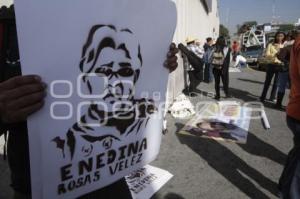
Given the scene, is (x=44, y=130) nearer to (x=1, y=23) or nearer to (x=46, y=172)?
(x=46, y=172)

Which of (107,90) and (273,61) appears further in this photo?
(273,61)

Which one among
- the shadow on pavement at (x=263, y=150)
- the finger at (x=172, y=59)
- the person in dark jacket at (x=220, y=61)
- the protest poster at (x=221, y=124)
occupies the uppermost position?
the finger at (x=172, y=59)

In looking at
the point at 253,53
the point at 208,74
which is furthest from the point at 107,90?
the point at 253,53

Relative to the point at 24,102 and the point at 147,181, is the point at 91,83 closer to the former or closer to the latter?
the point at 24,102

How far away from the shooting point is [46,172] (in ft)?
3.75

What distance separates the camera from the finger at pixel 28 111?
3.30 ft

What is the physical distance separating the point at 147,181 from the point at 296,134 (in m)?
1.60

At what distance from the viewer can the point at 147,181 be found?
11.3 feet

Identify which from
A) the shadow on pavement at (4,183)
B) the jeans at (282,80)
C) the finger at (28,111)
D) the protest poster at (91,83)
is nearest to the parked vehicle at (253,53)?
the jeans at (282,80)

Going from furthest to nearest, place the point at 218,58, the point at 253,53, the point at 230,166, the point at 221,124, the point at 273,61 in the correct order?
the point at 253,53, the point at 218,58, the point at 273,61, the point at 221,124, the point at 230,166

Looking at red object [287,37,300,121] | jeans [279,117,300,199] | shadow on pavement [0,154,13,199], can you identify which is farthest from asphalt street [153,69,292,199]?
shadow on pavement [0,154,13,199]

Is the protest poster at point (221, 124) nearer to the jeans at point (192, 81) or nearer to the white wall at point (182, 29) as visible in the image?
the white wall at point (182, 29)

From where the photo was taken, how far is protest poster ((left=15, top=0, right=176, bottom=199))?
1.05m

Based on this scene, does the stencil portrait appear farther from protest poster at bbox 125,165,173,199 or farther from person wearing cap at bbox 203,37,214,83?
person wearing cap at bbox 203,37,214,83
